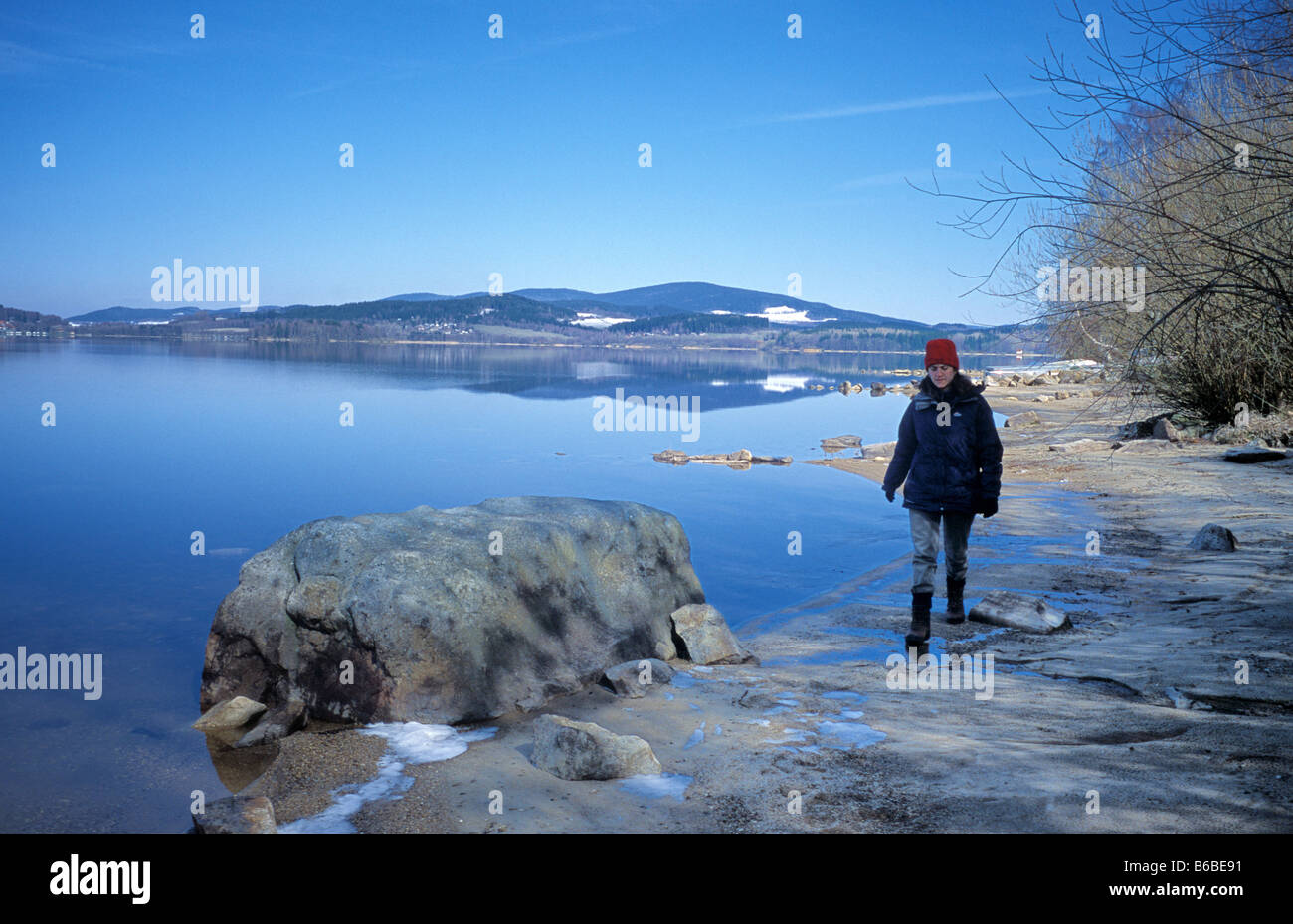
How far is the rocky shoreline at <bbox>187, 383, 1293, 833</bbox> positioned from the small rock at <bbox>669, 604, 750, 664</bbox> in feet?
0.35

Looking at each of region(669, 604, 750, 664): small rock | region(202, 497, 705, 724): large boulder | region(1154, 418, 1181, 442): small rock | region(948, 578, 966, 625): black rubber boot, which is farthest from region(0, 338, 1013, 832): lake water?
region(1154, 418, 1181, 442): small rock

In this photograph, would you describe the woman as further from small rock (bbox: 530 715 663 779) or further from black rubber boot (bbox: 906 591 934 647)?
small rock (bbox: 530 715 663 779)

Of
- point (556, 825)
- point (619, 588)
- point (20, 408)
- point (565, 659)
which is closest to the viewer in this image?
point (556, 825)

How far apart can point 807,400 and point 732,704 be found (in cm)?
3961

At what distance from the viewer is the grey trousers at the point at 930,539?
7473mm

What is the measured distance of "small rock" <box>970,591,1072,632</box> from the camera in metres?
7.62

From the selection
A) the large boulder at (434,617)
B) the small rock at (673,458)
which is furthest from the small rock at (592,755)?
the small rock at (673,458)

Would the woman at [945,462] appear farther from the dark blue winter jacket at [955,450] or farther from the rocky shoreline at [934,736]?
the rocky shoreline at [934,736]

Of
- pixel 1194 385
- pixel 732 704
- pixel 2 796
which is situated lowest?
pixel 2 796

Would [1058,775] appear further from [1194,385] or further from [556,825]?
[1194,385]

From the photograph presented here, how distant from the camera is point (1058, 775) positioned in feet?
14.4

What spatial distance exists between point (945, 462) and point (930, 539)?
0.64m

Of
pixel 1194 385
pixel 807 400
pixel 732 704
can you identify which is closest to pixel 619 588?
pixel 732 704

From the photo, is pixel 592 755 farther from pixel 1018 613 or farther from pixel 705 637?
pixel 1018 613
